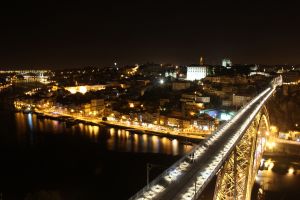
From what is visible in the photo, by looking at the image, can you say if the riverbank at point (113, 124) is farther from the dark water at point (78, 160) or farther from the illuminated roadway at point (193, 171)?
the illuminated roadway at point (193, 171)

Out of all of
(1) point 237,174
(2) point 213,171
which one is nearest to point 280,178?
(1) point 237,174

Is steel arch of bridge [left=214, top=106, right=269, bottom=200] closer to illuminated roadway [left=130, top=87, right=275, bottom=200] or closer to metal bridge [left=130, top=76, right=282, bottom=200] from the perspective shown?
metal bridge [left=130, top=76, right=282, bottom=200]

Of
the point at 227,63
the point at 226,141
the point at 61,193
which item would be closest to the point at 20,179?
the point at 61,193

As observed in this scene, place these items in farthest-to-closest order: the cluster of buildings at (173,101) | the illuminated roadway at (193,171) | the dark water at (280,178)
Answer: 1. the cluster of buildings at (173,101)
2. the dark water at (280,178)
3. the illuminated roadway at (193,171)

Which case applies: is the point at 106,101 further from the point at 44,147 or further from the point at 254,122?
the point at 254,122

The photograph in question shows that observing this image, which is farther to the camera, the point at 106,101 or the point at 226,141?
the point at 106,101

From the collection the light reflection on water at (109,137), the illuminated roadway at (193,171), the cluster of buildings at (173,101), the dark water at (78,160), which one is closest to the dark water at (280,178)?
the illuminated roadway at (193,171)

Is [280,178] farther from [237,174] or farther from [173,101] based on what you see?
[173,101]
